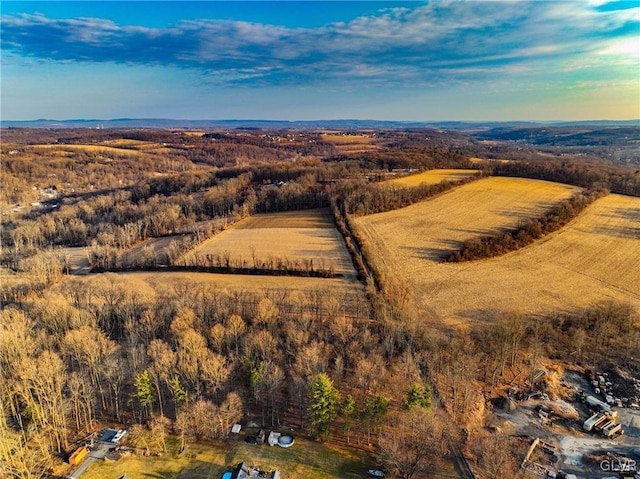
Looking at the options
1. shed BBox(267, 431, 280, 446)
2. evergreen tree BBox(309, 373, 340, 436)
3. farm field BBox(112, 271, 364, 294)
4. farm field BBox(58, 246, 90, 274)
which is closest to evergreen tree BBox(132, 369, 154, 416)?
shed BBox(267, 431, 280, 446)

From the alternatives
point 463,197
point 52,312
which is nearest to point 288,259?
point 52,312

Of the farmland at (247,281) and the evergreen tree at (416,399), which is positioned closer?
the evergreen tree at (416,399)

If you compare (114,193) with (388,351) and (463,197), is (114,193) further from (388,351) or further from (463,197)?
(388,351)

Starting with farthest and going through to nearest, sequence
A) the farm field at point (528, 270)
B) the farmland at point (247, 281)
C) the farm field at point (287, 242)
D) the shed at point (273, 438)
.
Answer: the farm field at point (287, 242) < the farmland at point (247, 281) < the farm field at point (528, 270) < the shed at point (273, 438)

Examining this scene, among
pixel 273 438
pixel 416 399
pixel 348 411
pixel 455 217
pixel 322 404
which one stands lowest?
pixel 273 438

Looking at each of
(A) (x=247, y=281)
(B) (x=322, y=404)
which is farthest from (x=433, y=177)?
(B) (x=322, y=404)

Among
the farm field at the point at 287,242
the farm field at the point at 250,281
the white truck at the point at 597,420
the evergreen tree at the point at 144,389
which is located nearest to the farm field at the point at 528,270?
the farm field at the point at 287,242

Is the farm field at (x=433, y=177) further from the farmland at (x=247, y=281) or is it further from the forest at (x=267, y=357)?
the farmland at (x=247, y=281)

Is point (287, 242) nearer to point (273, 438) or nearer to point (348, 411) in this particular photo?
point (273, 438)
